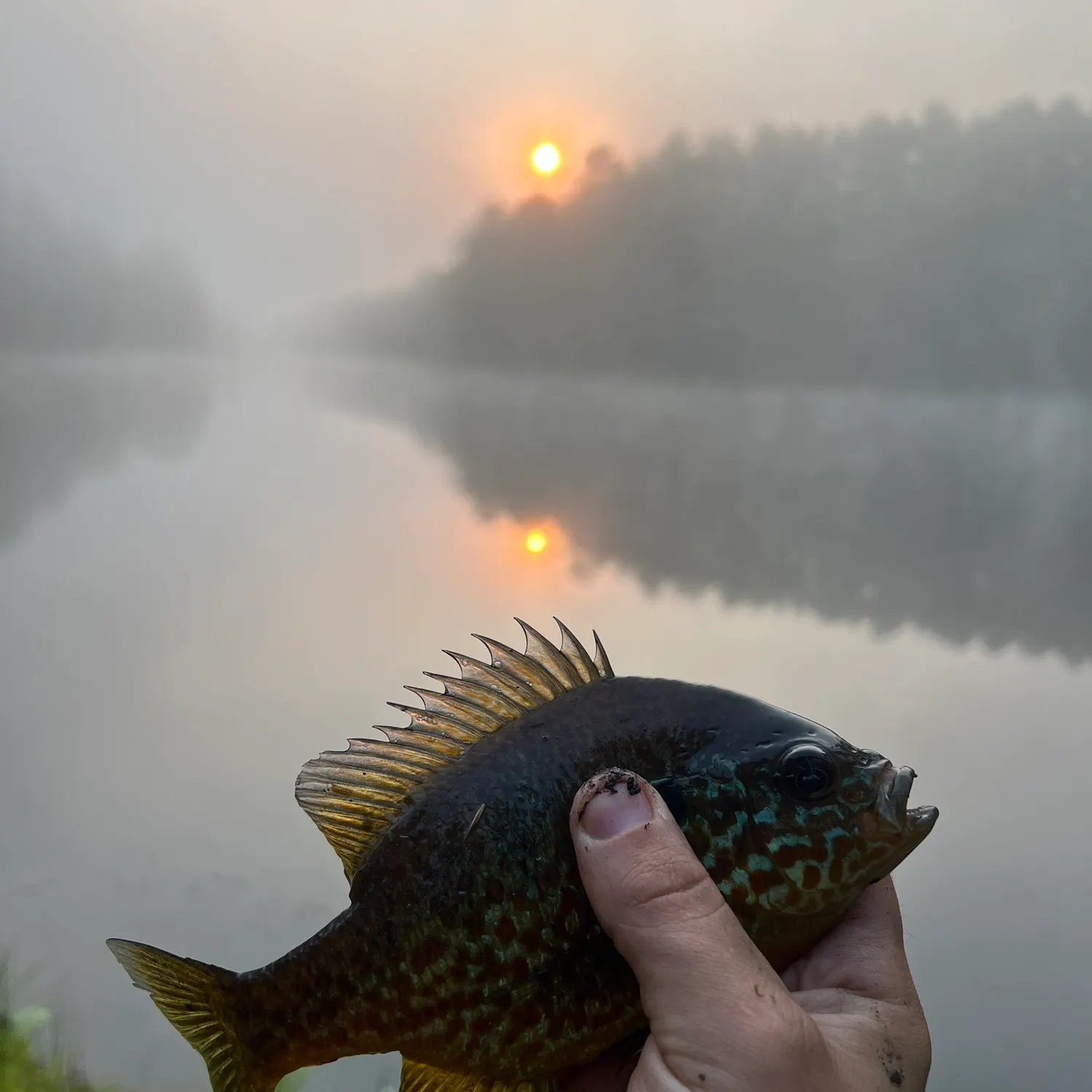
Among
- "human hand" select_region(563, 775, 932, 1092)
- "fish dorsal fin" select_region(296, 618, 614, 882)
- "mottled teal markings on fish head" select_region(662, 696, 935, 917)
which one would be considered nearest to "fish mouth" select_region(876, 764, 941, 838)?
"mottled teal markings on fish head" select_region(662, 696, 935, 917)

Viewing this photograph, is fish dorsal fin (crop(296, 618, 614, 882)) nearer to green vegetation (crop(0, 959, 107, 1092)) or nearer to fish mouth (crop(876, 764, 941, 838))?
fish mouth (crop(876, 764, 941, 838))

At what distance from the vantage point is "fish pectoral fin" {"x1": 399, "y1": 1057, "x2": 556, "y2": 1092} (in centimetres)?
194

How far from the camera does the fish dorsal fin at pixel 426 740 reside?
2.01 meters

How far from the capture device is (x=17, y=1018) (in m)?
4.51

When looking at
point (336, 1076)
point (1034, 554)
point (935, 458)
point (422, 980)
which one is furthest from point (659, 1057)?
point (935, 458)

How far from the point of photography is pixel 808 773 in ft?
6.14

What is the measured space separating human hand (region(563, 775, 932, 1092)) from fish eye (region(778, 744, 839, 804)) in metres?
0.28

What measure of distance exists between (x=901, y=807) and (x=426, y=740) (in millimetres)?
1114

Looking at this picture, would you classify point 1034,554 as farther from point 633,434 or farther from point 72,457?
point 72,457

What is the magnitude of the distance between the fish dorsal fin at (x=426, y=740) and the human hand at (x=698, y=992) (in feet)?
0.99

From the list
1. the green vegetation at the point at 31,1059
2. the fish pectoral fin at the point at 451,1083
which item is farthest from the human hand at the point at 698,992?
the green vegetation at the point at 31,1059

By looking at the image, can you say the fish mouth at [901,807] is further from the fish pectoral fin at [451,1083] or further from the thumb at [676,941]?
the fish pectoral fin at [451,1083]

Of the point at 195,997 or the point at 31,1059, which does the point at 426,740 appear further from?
the point at 31,1059

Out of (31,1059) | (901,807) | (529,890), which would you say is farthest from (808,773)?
(31,1059)
